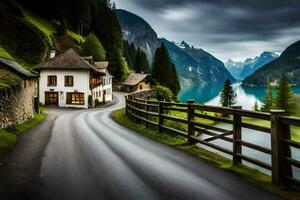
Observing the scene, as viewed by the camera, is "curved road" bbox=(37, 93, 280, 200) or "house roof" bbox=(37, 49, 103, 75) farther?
"house roof" bbox=(37, 49, 103, 75)

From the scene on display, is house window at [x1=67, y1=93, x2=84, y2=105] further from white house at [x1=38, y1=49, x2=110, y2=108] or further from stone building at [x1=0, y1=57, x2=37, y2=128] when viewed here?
stone building at [x1=0, y1=57, x2=37, y2=128]

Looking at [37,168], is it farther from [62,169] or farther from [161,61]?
[161,61]

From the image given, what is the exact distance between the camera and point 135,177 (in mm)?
8758

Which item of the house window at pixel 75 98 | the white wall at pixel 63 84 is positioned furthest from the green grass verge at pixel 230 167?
the house window at pixel 75 98

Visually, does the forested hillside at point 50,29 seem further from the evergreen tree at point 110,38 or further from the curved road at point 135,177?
the curved road at point 135,177

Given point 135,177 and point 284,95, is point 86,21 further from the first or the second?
point 135,177

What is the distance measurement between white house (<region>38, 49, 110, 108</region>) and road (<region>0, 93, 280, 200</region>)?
47954mm

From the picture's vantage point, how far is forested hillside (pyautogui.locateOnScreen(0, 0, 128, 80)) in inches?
2911

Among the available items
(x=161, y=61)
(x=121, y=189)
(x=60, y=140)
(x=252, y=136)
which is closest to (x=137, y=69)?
(x=161, y=61)

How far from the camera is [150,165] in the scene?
10.1 metres

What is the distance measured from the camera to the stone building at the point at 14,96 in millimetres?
19734

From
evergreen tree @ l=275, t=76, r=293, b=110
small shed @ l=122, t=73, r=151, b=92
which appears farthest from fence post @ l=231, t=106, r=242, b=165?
small shed @ l=122, t=73, r=151, b=92

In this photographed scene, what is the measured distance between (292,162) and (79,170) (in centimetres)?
548

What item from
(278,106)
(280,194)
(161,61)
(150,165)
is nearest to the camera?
(280,194)
